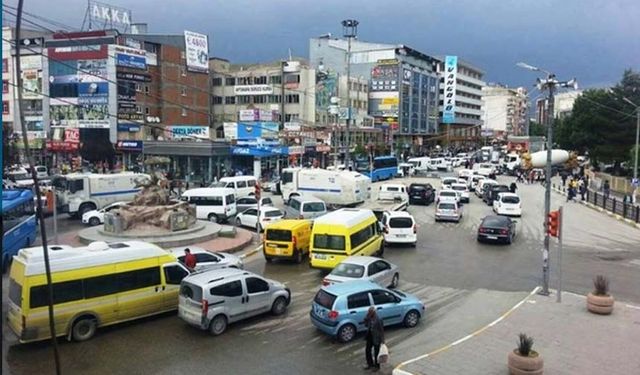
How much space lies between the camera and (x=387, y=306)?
14.5 meters

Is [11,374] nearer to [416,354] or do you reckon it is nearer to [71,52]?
[416,354]

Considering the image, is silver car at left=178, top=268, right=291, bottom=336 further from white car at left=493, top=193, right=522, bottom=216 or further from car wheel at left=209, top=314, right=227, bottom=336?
white car at left=493, top=193, right=522, bottom=216

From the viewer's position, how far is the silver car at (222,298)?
1408 centimetres

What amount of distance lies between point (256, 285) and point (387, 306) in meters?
3.64

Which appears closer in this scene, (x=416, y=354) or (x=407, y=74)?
(x=416, y=354)

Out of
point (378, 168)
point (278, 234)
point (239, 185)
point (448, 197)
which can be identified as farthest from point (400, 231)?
point (378, 168)

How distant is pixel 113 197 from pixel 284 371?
2683cm

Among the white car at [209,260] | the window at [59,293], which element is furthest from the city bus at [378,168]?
the window at [59,293]

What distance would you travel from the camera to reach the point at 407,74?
107 m

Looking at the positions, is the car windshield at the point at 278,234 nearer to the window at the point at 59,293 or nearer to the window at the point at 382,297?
the window at the point at 382,297

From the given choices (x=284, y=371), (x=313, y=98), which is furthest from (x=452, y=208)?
(x=313, y=98)

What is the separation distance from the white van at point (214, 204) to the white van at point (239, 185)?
5.83 metres

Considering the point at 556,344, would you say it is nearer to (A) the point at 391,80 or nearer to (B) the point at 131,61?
(B) the point at 131,61

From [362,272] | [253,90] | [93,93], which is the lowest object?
[362,272]
